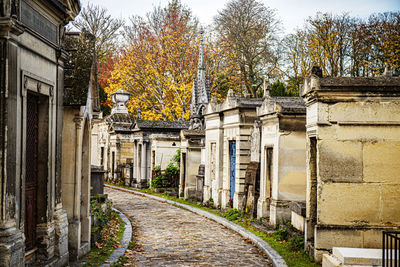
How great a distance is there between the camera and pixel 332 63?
101ft

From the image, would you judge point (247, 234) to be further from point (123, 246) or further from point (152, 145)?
point (152, 145)

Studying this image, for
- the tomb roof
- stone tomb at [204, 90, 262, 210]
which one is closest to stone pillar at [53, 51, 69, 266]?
stone tomb at [204, 90, 262, 210]

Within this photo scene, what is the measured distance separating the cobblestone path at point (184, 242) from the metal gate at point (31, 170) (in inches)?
94.1

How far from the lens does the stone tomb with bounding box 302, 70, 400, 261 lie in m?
8.16

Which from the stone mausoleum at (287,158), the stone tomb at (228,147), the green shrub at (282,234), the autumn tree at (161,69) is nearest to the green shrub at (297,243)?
the green shrub at (282,234)

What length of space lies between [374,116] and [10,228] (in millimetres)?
6019

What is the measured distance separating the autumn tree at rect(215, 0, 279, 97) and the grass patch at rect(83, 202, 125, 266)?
2350 cm

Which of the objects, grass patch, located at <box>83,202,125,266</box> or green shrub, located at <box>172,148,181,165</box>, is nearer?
grass patch, located at <box>83,202,125,266</box>

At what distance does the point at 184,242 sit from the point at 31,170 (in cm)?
492

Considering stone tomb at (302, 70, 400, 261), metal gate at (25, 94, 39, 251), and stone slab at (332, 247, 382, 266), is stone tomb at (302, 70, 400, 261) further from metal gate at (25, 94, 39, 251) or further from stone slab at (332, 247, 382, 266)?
metal gate at (25, 94, 39, 251)

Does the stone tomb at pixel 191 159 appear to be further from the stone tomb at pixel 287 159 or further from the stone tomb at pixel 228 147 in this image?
the stone tomb at pixel 287 159

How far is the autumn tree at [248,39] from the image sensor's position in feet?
117

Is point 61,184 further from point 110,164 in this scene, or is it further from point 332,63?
point 332,63

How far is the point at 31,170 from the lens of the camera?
690 centimetres
